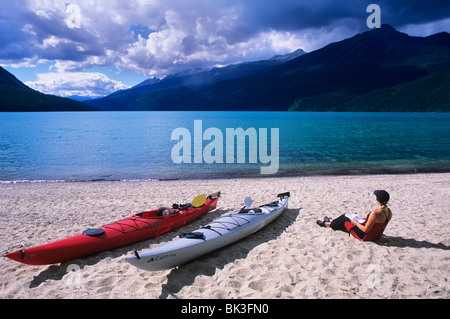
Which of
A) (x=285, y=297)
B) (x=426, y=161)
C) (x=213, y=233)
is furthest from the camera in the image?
(x=426, y=161)

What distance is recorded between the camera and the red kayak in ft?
18.7

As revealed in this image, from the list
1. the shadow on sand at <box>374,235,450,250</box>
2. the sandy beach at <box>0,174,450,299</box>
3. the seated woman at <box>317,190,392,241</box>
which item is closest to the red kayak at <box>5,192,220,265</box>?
the sandy beach at <box>0,174,450,299</box>

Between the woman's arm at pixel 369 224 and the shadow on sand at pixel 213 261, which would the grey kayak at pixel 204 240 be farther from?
the woman's arm at pixel 369 224

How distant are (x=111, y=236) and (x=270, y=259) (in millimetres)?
4040

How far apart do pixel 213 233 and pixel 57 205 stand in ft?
26.8

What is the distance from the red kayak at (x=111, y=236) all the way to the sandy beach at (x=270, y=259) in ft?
0.72

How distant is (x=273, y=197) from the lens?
1184 centimetres

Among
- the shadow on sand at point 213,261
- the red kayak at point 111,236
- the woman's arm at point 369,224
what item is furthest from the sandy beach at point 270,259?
the woman's arm at point 369,224

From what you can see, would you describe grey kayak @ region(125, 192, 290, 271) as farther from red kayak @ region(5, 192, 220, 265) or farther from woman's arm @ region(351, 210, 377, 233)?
woman's arm @ region(351, 210, 377, 233)

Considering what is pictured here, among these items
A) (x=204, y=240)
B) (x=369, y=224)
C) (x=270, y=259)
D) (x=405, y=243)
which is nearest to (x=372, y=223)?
(x=369, y=224)
